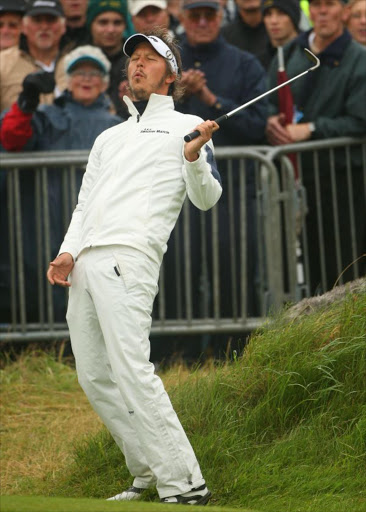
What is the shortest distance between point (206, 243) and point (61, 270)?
3811 mm

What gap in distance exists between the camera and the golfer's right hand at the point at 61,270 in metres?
5.84

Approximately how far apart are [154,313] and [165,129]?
3839mm

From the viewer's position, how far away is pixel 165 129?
595 centimetres

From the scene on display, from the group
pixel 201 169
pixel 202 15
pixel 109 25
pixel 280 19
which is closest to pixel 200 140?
pixel 201 169

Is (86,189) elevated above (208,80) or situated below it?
below

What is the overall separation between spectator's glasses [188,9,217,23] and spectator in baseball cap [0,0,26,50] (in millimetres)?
1821

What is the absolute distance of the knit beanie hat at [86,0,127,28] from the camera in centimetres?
1079

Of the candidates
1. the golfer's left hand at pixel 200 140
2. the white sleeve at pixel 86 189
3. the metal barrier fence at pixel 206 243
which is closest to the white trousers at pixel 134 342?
the white sleeve at pixel 86 189

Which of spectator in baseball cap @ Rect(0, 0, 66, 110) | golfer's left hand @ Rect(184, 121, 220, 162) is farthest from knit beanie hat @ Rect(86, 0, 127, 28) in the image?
golfer's left hand @ Rect(184, 121, 220, 162)

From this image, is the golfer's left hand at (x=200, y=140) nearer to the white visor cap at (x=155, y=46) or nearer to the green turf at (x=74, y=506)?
the white visor cap at (x=155, y=46)

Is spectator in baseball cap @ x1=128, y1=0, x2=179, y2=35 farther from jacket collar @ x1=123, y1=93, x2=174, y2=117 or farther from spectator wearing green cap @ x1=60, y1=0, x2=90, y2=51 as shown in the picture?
jacket collar @ x1=123, y1=93, x2=174, y2=117

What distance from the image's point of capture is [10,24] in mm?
11008

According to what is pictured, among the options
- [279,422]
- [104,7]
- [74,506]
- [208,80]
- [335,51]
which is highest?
[104,7]

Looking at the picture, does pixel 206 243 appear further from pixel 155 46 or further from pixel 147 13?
pixel 155 46
